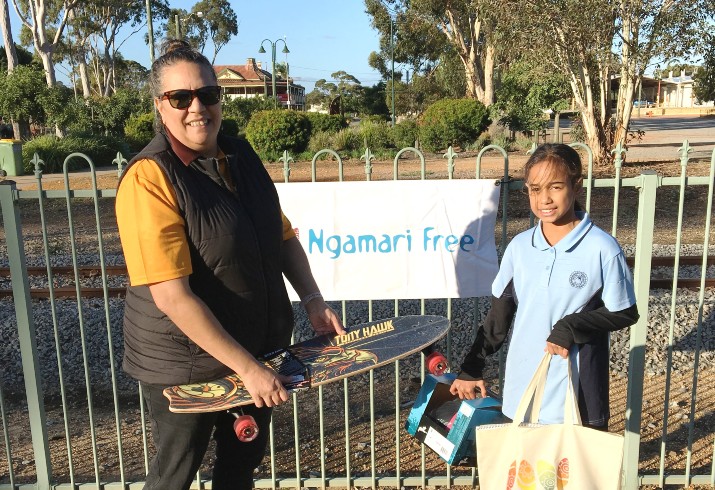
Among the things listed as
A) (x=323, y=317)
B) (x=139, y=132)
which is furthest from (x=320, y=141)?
(x=323, y=317)

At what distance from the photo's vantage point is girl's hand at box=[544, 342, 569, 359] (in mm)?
2217

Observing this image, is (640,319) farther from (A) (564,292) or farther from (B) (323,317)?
(B) (323,317)

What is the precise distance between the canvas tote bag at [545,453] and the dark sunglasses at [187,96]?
1.39 metres

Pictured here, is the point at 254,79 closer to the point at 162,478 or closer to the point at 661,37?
the point at 661,37

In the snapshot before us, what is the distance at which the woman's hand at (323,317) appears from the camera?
260 cm

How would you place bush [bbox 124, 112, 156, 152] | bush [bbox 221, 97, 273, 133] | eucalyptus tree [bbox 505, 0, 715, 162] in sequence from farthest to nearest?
bush [bbox 221, 97, 273, 133] → bush [bbox 124, 112, 156, 152] → eucalyptus tree [bbox 505, 0, 715, 162]

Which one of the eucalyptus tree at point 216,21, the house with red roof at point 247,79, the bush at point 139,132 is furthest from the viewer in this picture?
the house with red roof at point 247,79

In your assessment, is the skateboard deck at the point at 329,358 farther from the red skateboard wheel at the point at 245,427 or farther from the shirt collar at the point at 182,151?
the shirt collar at the point at 182,151

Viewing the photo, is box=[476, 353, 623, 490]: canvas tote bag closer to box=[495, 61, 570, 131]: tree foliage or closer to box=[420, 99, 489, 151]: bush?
box=[495, 61, 570, 131]: tree foliage

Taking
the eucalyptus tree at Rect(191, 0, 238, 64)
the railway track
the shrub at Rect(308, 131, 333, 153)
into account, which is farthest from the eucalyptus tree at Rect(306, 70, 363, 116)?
the railway track

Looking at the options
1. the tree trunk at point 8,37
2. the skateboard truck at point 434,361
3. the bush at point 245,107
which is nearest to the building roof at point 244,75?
the bush at point 245,107

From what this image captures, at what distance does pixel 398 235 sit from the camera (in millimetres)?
3285

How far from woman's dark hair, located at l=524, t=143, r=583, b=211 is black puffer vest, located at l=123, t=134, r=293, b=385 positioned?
0.94 meters

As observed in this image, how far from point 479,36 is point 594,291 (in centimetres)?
3255
